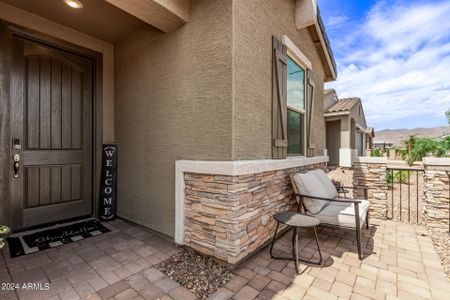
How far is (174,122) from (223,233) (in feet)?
4.72

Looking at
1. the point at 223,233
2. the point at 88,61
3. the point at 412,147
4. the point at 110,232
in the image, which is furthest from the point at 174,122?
the point at 412,147

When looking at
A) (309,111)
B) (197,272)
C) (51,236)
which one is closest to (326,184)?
(309,111)

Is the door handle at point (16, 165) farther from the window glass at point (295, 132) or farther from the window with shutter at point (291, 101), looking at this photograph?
the window glass at point (295, 132)

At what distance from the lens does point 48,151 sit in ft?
9.84

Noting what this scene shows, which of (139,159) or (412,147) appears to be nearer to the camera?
(139,159)

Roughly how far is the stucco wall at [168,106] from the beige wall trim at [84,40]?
17cm

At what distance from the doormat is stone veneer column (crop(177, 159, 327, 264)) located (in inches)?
59.8

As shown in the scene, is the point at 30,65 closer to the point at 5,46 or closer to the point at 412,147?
the point at 5,46

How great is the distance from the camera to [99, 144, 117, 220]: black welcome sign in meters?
3.38

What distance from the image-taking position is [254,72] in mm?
2432

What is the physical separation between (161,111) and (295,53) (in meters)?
2.37

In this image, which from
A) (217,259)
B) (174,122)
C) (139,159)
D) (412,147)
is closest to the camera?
(217,259)

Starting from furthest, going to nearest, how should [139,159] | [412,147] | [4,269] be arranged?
[412,147] < [139,159] < [4,269]

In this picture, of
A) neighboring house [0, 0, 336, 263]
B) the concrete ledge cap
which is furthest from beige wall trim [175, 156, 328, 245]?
the concrete ledge cap
